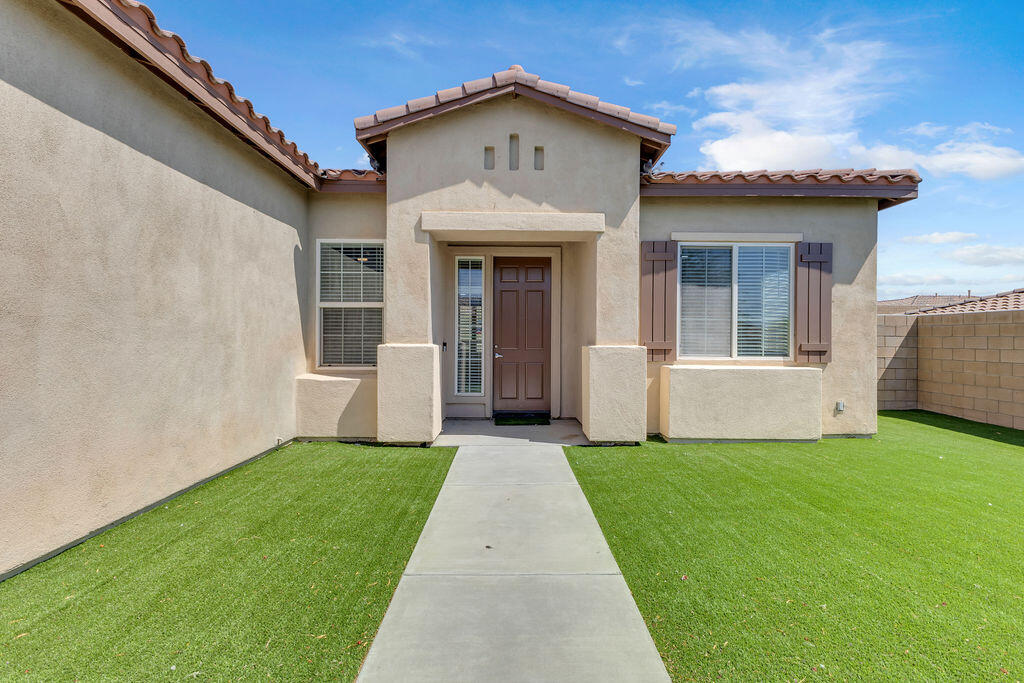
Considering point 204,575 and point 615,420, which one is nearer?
point 204,575

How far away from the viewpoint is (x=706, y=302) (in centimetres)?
664

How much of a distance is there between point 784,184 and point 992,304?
255 inches

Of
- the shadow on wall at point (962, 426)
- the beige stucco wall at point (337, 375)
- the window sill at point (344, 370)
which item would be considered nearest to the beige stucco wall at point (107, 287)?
the beige stucco wall at point (337, 375)

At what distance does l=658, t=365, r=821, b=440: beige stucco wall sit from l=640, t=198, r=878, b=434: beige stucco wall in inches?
15.0

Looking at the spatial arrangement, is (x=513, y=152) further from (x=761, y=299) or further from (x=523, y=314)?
(x=761, y=299)

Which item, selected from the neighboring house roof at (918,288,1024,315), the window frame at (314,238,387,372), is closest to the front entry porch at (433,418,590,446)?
the window frame at (314,238,387,372)

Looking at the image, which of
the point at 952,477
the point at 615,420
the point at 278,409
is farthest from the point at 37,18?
the point at 952,477

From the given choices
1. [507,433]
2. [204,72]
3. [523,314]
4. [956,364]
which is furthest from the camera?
[956,364]

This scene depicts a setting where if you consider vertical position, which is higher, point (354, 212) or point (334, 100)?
point (334, 100)

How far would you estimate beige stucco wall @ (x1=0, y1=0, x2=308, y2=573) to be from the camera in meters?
2.86

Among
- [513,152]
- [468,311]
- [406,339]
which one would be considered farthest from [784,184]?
[406,339]

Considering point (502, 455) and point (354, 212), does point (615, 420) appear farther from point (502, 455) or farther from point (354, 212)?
point (354, 212)

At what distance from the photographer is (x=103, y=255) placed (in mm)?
3438

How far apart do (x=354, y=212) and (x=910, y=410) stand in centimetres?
1120
